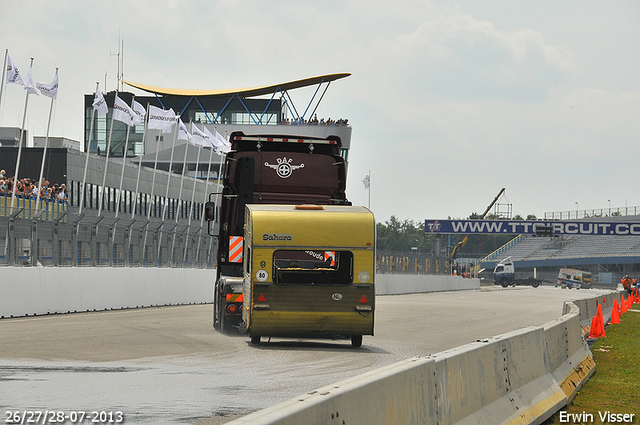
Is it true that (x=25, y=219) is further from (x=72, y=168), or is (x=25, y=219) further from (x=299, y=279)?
(x=72, y=168)

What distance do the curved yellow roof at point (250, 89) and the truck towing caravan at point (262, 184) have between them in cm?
8240

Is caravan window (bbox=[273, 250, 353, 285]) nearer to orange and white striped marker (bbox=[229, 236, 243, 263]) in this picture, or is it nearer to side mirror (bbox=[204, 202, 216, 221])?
orange and white striped marker (bbox=[229, 236, 243, 263])

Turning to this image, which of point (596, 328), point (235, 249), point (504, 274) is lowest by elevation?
point (596, 328)

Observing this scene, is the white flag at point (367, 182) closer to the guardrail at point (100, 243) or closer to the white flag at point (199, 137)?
the white flag at point (199, 137)

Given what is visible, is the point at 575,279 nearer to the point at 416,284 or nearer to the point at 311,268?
the point at 416,284

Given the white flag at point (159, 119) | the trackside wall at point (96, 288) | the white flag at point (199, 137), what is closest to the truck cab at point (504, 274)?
the white flag at point (199, 137)

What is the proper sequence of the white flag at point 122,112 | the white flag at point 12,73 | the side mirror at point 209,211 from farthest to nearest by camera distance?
the white flag at point 122,112, the white flag at point 12,73, the side mirror at point 209,211

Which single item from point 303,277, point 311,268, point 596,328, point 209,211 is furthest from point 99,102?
point 303,277

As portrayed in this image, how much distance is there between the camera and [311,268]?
15523 mm

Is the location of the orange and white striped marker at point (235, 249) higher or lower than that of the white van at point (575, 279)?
lower

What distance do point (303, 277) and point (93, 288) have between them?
10.6 meters

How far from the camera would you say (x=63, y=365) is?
38.1ft

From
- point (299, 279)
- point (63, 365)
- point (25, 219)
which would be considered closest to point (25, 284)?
point (25, 219)

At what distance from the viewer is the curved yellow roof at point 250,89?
100 metres
